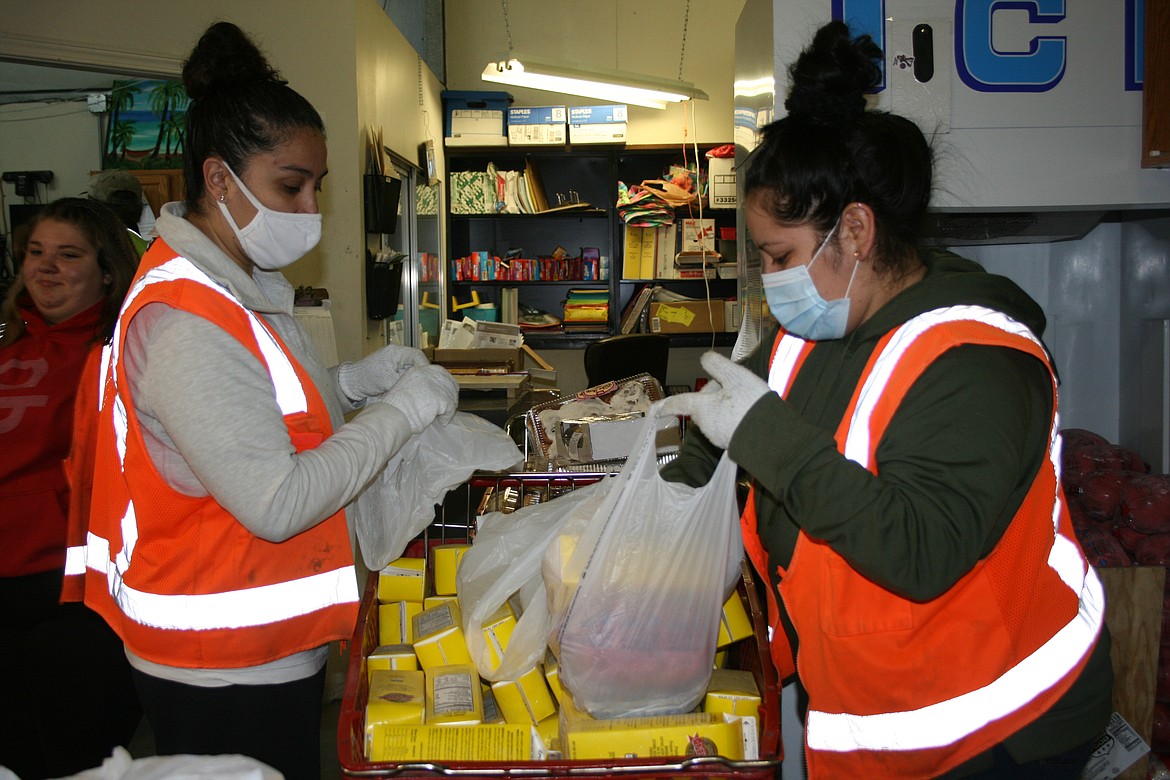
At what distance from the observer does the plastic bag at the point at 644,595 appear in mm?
1217

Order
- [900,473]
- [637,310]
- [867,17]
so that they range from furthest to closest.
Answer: [637,310], [867,17], [900,473]

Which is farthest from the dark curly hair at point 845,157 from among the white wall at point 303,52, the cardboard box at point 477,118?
the cardboard box at point 477,118

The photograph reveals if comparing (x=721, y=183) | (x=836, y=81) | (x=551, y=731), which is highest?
(x=721, y=183)

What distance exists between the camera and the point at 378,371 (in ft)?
5.41

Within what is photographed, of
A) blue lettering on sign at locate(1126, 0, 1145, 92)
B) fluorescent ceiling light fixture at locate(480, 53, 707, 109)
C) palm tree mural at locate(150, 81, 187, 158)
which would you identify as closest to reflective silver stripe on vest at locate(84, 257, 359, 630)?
blue lettering on sign at locate(1126, 0, 1145, 92)

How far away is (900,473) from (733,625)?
588 mm

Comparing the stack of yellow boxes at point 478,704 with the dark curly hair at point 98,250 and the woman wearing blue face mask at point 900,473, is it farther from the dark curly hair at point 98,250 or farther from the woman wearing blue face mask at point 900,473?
the dark curly hair at point 98,250

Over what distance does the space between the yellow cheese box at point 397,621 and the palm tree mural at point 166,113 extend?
4.02 meters

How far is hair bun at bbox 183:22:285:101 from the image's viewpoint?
1.28m

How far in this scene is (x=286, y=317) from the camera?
1350mm

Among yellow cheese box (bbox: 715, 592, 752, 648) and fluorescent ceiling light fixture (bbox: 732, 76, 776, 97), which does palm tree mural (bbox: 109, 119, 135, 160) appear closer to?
fluorescent ceiling light fixture (bbox: 732, 76, 776, 97)

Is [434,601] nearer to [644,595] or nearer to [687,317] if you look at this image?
[644,595]

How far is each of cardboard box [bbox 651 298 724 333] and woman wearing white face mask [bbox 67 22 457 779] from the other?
4448 millimetres

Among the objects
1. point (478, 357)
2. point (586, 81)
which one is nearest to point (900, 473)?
point (478, 357)
